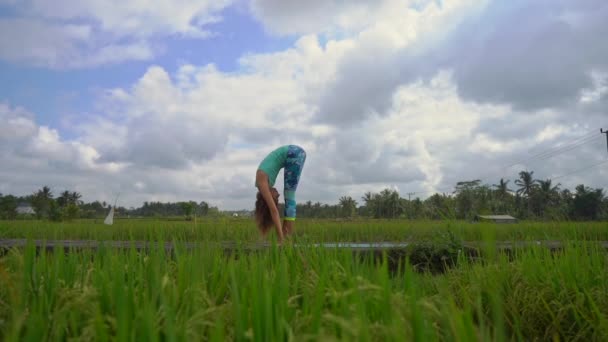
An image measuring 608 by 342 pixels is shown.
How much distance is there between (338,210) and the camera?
235ft

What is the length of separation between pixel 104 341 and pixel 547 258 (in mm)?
2861

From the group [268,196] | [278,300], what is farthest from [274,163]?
[278,300]

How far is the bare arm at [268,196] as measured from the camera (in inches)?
198

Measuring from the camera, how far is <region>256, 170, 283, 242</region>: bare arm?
503cm

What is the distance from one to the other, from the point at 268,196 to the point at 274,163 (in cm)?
58

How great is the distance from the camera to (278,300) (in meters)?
1.28

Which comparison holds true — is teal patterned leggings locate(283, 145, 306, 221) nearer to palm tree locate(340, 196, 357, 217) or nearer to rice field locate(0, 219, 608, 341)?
rice field locate(0, 219, 608, 341)

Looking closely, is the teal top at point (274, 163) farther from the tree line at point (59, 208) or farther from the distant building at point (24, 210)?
the distant building at point (24, 210)

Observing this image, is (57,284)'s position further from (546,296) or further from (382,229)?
(382,229)

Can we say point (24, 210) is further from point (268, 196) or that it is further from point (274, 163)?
point (268, 196)

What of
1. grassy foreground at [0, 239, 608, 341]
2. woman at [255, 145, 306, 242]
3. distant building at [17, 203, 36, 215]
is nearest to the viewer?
grassy foreground at [0, 239, 608, 341]

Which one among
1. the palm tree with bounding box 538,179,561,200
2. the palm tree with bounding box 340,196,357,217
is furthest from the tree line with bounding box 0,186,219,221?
the palm tree with bounding box 538,179,561,200

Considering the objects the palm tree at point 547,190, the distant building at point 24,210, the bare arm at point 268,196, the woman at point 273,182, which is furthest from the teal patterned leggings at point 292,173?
the palm tree at point 547,190

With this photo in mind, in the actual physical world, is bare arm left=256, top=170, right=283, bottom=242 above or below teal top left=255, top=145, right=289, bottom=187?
below
